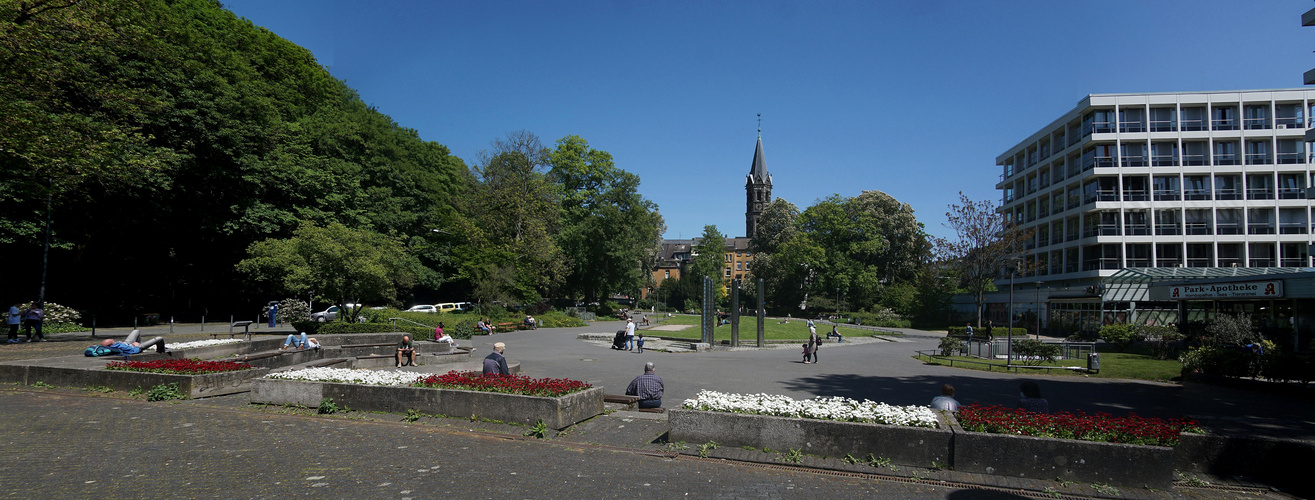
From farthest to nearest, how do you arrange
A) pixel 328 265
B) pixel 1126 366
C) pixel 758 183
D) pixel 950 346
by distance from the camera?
1. pixel 758 183
2. pixel 950 346
3. pixel 328 265
4. pixel 1126 366

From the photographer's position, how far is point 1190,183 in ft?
160

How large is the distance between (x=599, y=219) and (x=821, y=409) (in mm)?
48138

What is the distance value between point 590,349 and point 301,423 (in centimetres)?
1785

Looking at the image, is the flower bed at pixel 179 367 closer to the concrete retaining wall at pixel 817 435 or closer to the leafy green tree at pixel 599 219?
the concrete retaining wall at pixel 817 435

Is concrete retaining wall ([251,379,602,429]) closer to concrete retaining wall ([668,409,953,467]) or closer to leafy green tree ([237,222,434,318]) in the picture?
concrete retaining wall ([668,409,953,467])

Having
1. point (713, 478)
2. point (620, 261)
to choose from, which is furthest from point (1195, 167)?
point (713, 478)

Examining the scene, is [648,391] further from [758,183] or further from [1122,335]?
[758,183]

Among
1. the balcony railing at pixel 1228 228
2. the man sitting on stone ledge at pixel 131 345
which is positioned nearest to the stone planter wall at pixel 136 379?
the man sitting on stone ledge at pixel 131 345

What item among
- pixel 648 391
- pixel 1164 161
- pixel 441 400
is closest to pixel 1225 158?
pixel 1164 161

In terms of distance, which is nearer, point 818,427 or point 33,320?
point 818,427

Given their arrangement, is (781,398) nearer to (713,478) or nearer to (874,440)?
(874,440)

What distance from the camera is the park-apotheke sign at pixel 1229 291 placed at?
28.5 metres

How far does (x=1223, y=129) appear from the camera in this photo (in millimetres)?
48094

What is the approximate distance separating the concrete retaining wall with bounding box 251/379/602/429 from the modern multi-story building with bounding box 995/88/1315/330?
46362mm
